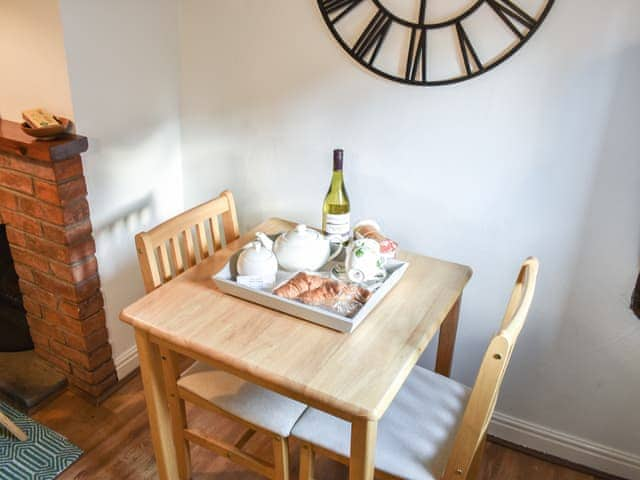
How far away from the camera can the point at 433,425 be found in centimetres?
147

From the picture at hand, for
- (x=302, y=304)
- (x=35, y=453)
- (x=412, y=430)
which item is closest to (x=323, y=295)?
(x=302, y=304)

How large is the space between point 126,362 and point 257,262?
3.73 ft

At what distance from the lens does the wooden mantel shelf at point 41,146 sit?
5.59 feet

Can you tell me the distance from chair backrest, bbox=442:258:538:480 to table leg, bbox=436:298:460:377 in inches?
15.3

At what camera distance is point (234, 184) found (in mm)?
2242

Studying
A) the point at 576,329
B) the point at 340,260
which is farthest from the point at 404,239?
the point at 576,329

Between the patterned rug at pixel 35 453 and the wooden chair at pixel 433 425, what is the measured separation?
95cm

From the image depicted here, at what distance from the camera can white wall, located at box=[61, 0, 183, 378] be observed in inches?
71.1

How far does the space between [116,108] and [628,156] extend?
64.9 inches

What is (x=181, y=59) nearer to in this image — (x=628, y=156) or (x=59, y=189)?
(x=59, y=189)

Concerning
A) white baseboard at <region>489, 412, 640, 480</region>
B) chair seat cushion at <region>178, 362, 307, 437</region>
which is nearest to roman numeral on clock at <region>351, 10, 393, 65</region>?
chair seat cushion at <region>178, 362, 307, 437</region>

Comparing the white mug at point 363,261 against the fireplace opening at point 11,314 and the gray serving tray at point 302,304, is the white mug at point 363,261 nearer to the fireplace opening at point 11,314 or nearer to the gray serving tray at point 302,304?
the gray serving tray at point 302,304

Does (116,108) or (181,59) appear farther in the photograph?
(181,59)

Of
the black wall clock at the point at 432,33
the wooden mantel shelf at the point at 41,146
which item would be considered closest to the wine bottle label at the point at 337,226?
the black wall clock at the point at 432,33
